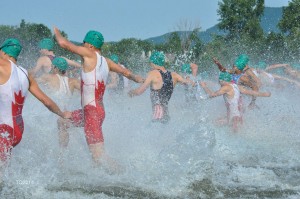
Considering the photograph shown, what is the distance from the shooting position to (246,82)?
11.3 meters

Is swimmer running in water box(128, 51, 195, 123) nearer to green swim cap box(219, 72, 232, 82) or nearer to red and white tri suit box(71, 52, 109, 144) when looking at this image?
green swim cap box(219, 72, 232, 82)

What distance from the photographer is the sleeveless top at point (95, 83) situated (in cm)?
649

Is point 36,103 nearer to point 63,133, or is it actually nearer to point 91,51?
point 63,133

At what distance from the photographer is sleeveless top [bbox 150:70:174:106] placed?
870cm

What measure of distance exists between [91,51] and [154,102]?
2585mm

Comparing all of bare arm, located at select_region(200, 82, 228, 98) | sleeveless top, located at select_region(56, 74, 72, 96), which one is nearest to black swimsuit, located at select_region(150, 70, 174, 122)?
bare arm, located at select_region(200, 82, 228, 98)

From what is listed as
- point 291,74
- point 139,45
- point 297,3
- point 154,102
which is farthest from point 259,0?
point 139,45

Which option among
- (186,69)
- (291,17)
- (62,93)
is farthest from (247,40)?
(62,93)

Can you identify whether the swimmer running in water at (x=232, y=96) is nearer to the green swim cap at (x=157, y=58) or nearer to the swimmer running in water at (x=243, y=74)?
the swimmer running in water at (x=243, y=74)

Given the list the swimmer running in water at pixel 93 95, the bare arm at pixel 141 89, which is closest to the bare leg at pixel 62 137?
the swimmer running in water at pixel 93 95

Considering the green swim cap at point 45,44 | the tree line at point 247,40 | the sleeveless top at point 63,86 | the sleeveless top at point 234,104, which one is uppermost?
the tree line at point 247,40

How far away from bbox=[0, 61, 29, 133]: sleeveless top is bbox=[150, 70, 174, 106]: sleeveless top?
3361 mm

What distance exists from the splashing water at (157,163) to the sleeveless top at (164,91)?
395mm

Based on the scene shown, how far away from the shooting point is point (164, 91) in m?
8.77
